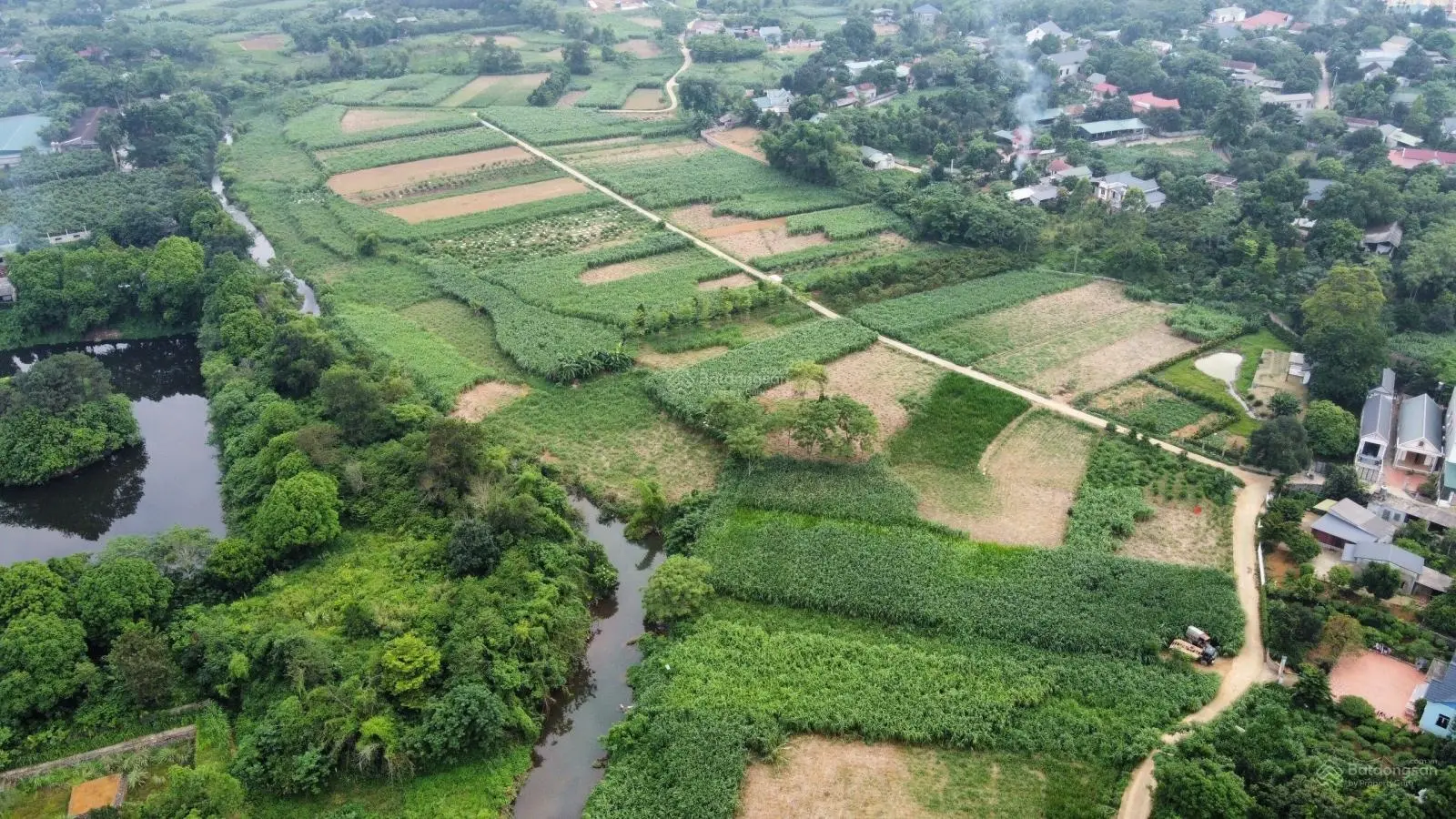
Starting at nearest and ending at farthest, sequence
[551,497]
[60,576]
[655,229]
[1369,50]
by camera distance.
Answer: [60,576]
[551,497]
[655,229]
[1369,50]

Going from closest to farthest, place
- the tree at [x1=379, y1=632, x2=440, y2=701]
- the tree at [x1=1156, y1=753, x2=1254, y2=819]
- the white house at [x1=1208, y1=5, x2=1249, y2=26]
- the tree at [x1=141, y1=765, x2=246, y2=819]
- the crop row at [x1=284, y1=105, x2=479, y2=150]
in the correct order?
the tree at [x1=1156, y1=753, x2=1254, y2=819] < the tree at [x1=141, y1=765, x2=246, y2=819] < the tree at [x1=379, y1=632, x2=440, y2=701] < the crop row at [x1=284, y1=105, x2=479, y2=150] < the white house at [x1=1208, y1=5, x2=1249, y2=26]

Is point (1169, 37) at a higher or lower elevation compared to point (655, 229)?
higher

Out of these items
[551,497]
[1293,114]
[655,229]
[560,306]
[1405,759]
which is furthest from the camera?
[1293,114]

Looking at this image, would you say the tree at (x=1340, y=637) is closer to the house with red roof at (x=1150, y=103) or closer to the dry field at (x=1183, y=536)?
the dry field at (x=1183, y=536)

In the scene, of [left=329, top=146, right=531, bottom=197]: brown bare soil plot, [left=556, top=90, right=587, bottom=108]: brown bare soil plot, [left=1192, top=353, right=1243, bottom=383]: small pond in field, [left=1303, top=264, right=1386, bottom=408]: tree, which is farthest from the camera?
[left=556, top=90, right=587, bottom=108]: brown bare soil plot

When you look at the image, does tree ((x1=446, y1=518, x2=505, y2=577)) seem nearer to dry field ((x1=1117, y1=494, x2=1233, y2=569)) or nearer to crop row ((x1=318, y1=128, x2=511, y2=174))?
dry field ((x1=1117, y1=494, x2=1233, y2=569))

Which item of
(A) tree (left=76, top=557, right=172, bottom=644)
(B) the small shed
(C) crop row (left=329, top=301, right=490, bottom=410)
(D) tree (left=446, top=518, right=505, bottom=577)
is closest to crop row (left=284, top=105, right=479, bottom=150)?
(C) crop row (left=329, top=301, right=490, bottom=410)

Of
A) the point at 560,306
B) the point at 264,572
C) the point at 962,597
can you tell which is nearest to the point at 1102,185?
the point at 560,306

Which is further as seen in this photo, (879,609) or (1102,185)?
(1102,185)

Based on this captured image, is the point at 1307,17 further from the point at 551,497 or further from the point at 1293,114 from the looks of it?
the point at 551,497
